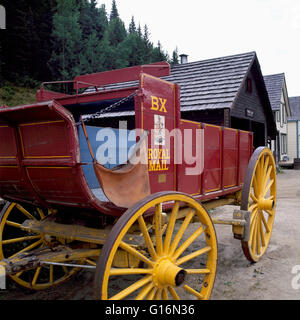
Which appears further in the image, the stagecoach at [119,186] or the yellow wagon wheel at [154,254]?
the stagecoach at [119,186]

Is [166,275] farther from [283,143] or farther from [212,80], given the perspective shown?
[283,143]

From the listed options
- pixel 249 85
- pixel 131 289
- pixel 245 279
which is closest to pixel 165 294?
pixel 131 289

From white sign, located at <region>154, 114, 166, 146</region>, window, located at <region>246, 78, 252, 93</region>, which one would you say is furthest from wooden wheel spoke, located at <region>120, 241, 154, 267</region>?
window, located at <region>246, 78, 252, 93</region>

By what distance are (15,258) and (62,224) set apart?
60 centimetres

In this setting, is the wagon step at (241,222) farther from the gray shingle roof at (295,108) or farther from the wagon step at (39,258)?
the gray shingle roof at (295,108)

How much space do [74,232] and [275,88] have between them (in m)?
23.9

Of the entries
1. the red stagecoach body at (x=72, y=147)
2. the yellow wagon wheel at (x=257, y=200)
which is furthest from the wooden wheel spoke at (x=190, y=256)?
the yellow wagon wheel at (x=257, y=200)

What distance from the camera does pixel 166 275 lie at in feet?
7.91

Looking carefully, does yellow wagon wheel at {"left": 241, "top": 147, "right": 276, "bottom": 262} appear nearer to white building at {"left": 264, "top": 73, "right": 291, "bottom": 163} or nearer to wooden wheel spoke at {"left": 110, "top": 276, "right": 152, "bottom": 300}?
wooden wheel spoke at {"left": 110, "top": 276, "right": 152, "bottom": 300}

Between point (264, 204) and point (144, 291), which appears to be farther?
point (264, 204)

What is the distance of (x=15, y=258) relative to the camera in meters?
2.37

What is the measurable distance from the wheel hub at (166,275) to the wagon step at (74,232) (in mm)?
250

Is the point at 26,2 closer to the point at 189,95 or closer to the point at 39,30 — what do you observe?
the point at 39,30

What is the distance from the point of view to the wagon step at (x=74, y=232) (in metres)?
2.55
